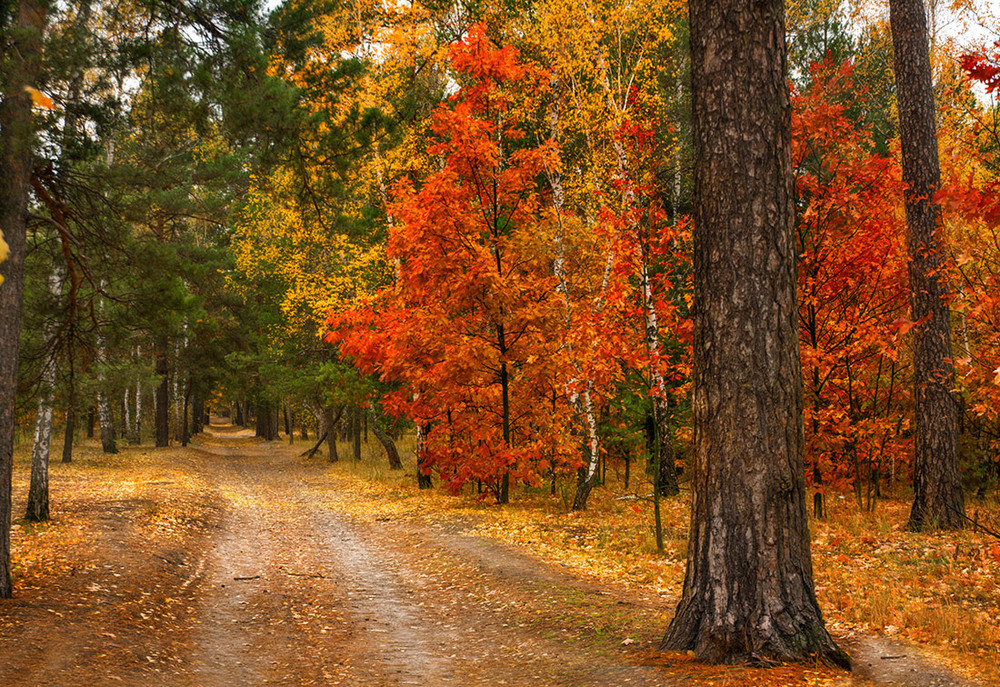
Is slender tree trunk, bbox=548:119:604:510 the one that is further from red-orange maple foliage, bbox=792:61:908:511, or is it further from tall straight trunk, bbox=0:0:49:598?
tall straight trunk, bbox=0:0:49:598

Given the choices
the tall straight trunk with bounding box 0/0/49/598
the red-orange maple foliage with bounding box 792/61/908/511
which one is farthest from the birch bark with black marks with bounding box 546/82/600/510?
the tall straight trunk with bounding box 0/0/49/598

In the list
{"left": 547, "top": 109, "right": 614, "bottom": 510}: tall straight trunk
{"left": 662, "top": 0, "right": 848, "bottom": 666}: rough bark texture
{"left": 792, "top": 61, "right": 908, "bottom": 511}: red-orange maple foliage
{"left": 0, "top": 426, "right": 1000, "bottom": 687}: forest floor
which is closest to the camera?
{"left": 662, "top": 0, "right": 848, "bottom": 666}: rough bark texture

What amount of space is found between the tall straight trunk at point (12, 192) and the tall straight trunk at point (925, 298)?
35.5 feet

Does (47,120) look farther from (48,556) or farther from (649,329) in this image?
(649,329)

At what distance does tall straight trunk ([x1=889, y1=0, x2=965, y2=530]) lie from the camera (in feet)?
32.8

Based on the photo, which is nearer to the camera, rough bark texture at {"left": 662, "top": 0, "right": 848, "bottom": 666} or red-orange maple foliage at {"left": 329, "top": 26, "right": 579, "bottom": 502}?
rough bark texture at {"left": 662, "top": 0, "right": 848, "bottom": 666}

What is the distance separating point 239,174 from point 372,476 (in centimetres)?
1009

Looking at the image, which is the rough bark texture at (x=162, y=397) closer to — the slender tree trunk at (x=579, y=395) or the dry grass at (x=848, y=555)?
the dry grass at (x=848, y=555)

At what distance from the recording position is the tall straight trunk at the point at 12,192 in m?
6.70

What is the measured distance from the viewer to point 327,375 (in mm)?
22672

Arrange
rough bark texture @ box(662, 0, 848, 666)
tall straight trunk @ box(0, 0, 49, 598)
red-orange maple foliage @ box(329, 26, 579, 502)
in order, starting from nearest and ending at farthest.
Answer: rough bark texture @ box(662, 0, 848, 666), tall straight trunk @ box(0, 0, 49, 598), red-orange maple foliage @ box(329, 26, 579, 502)

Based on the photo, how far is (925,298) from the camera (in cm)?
1010

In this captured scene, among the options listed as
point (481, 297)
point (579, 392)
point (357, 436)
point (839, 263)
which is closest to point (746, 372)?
point (839, 263)

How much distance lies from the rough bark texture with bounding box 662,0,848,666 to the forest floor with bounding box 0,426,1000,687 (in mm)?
364
